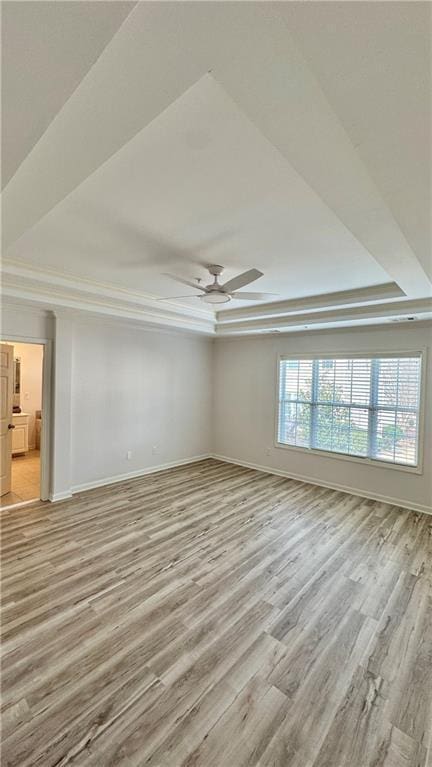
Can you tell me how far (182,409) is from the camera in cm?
607

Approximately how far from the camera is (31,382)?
711 cm

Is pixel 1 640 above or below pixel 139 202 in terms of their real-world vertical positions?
below

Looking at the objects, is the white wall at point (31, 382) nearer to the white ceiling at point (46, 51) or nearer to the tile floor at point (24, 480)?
the tile floor at point (24, 480)

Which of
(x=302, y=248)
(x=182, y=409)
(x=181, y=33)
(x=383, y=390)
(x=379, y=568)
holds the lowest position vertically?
(x=379, y=568)

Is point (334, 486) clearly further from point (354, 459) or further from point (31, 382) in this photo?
point (31, 382)

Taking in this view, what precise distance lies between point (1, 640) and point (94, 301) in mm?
3322

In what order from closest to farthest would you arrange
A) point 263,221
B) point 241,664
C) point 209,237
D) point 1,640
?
point 241,664 → point 1,640 → point 263,221 → point 209,237

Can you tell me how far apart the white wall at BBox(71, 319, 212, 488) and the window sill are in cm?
185

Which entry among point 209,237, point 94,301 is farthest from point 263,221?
point 94,301

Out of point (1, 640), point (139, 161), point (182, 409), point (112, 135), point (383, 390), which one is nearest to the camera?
point (112, 135)

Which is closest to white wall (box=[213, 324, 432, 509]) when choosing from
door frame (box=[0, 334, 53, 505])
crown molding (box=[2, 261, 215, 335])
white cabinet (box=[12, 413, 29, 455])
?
crown molding (box=[2, 261, 215, 335])

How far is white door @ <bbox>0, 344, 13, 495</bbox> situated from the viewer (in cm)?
416

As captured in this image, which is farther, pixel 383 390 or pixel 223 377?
pixel 223 377

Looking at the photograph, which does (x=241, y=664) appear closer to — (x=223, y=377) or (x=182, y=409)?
(x=182, y=409)
